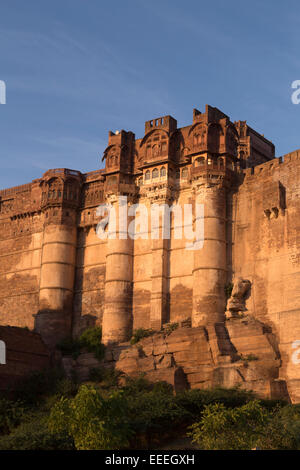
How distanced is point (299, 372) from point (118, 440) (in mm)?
9638

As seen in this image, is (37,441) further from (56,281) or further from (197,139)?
(197,139)

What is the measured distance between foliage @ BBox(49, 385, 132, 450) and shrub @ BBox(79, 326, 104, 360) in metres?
10.6

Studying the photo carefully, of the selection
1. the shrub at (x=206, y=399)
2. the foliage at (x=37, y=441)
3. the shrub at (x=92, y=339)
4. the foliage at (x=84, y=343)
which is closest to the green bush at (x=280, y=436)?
the shrub at (x=206, y=399)

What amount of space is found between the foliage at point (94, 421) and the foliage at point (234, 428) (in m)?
2.10

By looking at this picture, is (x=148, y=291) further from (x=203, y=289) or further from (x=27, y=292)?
(x=27, y=292)

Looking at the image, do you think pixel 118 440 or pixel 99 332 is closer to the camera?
pixel 118 440

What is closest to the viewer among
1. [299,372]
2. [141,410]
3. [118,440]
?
[118,440]

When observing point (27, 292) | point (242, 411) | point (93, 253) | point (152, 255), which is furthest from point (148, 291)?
point (242, 411)

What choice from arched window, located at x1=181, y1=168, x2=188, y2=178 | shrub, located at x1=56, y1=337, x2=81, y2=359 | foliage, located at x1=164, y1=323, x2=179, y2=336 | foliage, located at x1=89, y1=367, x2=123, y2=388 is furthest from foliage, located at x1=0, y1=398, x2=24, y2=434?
arched window, located at x1=181, y1=168, x2=188, y2=178

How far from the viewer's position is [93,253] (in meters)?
36.0

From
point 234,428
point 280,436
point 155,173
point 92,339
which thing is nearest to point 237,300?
point 92,339

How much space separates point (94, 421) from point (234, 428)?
11.8 feet

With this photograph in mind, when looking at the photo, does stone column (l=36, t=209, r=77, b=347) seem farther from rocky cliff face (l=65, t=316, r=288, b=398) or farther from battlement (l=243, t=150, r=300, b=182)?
battlement (l=243, t=150, r=300, b=182)
